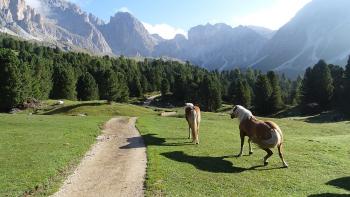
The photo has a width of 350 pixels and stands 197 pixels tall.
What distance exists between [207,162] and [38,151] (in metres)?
13.4

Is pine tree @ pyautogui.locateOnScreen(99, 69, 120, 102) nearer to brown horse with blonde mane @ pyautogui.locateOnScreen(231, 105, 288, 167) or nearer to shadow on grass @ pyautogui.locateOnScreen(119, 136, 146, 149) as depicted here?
shadow on grass @ pyautogui.locateOnScreen(119, 136, 146, 149)

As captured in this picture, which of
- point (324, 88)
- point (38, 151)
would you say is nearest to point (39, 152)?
point (38, 151)

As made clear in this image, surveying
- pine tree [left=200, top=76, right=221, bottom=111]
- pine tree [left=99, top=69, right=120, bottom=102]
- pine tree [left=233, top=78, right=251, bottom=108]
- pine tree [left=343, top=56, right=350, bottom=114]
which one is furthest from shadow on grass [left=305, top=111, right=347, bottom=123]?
pine tree [left=99, top=69, right=120, bottom=102]

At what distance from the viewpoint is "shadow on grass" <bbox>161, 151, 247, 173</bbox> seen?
1082 inches

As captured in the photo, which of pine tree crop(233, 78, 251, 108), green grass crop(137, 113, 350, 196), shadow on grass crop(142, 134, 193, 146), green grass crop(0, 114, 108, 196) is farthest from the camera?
pine tree crop(233, 78, 251, 108)

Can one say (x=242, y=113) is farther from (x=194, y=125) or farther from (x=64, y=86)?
(x=64, y=86)

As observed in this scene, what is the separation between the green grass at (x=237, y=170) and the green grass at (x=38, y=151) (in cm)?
575

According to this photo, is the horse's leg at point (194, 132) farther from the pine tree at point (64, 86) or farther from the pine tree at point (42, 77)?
the pine tree at point (64, 86)

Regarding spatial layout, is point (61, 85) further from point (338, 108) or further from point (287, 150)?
point (287, 150)

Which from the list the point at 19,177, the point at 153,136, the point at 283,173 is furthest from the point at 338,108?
the point at 19,177

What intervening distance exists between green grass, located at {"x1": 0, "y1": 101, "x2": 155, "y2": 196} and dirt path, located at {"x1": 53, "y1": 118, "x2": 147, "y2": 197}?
0.87 meters

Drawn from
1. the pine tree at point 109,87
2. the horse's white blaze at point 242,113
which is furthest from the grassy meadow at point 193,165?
the pine tree at point 109,87

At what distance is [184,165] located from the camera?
2858 centimetres

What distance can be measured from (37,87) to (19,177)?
9918 centimetres
